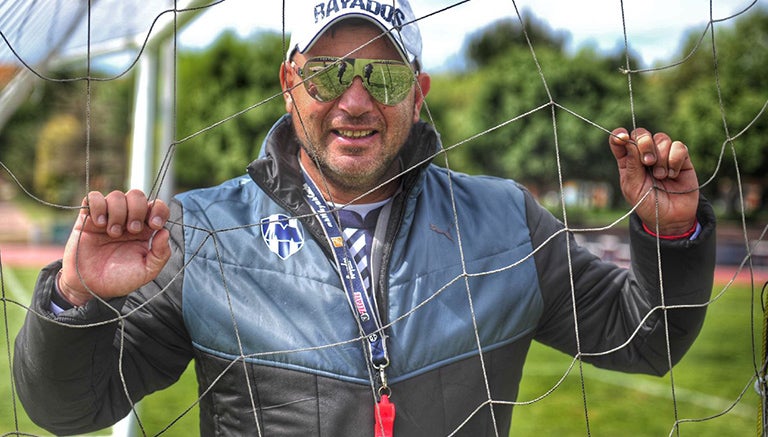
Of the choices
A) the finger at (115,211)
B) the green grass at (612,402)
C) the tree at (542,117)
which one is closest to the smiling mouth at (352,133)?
the finger at (115,211)

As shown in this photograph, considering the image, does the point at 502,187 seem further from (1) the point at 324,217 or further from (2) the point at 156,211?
(2) the point at 156,211

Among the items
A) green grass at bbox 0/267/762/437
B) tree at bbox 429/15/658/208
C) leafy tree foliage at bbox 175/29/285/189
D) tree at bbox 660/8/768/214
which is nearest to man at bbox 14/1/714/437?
green grass at bbox 0/267/762/437

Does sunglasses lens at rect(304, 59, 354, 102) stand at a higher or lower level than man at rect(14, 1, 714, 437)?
higher

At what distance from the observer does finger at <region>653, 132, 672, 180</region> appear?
56.7 inches

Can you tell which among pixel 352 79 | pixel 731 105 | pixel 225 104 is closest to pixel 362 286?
pixel 352 79

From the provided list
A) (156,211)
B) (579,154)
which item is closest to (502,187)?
(156,211)

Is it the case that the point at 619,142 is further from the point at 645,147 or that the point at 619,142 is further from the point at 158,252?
the point at 158,252

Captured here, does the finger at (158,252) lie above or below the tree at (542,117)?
above

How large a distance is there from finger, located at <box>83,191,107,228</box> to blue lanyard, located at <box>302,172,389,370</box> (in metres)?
0.39

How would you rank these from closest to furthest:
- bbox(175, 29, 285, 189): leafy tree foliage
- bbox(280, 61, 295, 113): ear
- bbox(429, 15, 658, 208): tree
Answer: bbox(280, 61, 295, 113): ear, bbox(175, 29, 285, 189): leafy tree foliage, bbox(429, 15, 658, 208): tree

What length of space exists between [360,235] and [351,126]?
0.21 metres

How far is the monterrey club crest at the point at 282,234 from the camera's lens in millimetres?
1565

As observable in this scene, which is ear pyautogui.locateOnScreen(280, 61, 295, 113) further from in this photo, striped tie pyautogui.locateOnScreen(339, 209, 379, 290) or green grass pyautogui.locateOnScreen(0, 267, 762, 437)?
green grass pyautogui.locateOnScreen(0, 267, 762, 437)

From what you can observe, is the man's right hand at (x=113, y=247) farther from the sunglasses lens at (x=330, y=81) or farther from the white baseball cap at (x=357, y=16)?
the white baseball cap at (x=357, y=16)
